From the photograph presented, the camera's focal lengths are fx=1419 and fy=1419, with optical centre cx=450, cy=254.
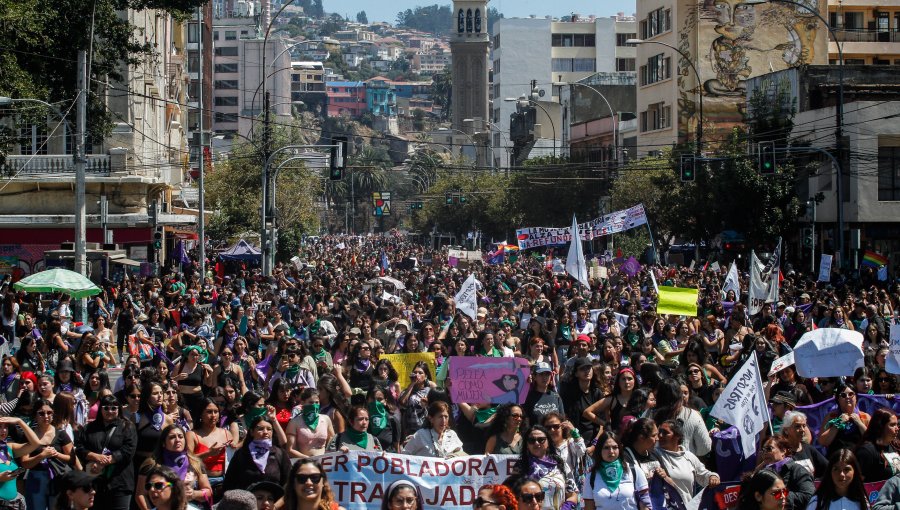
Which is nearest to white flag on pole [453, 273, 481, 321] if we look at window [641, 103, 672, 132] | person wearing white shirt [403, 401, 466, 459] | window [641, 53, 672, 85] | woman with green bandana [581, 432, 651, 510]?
person wearing white shirt [403, 401, 466, 459]

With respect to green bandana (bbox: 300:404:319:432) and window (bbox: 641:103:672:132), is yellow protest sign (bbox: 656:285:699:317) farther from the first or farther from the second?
window (bbox: 641:103:672:132)

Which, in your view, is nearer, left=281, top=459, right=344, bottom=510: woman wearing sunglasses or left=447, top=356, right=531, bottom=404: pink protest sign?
left=281, top=459, right=344, bottom=510: woman wearing sunglasses

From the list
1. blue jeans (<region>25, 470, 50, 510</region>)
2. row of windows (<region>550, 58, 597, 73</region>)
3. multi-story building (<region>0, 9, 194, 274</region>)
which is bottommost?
blue jeans (<region>25, 470, 50, 510</region>)

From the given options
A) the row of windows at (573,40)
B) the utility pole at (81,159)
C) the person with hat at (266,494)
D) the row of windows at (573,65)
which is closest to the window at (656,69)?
the utility pole at (81,159)

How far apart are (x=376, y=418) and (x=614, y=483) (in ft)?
9.91

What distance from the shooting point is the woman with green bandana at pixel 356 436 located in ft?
33.6

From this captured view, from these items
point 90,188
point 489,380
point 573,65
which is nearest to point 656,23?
point 90,188

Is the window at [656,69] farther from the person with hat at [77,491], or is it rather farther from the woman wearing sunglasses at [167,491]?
the woman wearing sunglasses at [167,491]

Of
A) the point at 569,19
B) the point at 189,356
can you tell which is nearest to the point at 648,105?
the point at 189,356

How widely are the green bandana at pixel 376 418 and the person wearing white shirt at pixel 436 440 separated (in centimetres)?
122

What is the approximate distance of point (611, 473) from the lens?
347 inches

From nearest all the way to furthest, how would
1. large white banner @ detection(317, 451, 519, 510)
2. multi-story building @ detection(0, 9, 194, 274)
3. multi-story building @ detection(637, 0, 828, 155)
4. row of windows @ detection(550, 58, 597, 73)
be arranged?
large white banner @ detection(317, 451, 519, 510) < multi-story building @ detection(0, 9, 194, 274) < multi-story building @ detection(637, 0, 828, 155) < row of windows @ detection(550, 58, 597, 73)

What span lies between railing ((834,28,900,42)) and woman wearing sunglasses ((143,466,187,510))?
63.8 meters

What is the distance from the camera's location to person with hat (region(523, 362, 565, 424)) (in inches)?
449
